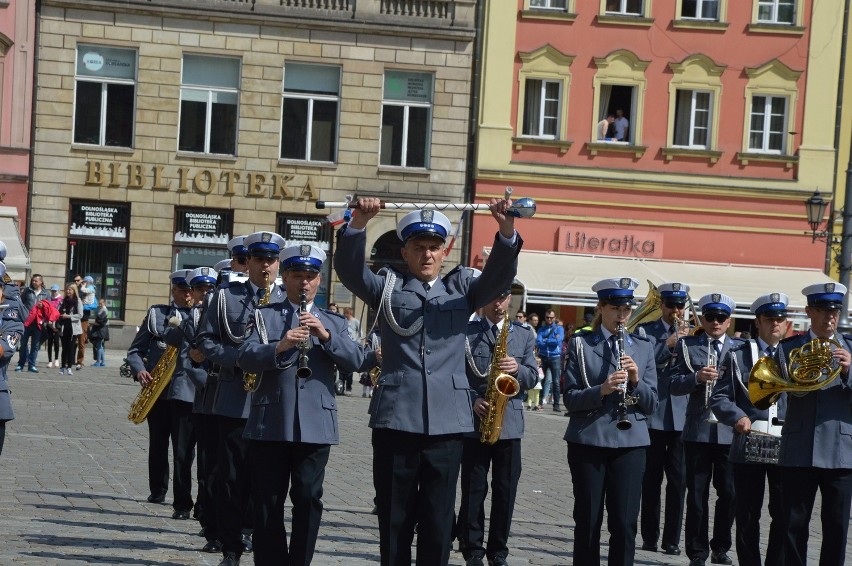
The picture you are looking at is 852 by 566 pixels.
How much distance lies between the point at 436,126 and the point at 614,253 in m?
5.13

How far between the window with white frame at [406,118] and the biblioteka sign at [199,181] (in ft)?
7.01

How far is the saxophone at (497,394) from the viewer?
947cm

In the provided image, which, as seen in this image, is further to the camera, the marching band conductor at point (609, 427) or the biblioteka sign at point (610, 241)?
the biblioteka sign at point (610, 241)

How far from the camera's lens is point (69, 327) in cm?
2877

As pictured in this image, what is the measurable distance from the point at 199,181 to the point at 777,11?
46.4ft

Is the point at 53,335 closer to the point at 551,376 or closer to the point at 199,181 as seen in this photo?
the point at 199,181

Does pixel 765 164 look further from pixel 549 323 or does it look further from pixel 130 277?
pixel 130 277

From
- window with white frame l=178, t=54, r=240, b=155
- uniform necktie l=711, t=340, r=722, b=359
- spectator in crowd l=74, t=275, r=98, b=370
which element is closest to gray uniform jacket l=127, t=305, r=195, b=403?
uniform necktie l=711, t=340, r=722, b=359

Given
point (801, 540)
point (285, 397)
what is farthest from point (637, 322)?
point (285, 397)

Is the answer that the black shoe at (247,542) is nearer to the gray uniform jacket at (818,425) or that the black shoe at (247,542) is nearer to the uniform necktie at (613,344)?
the uniform necktie at (613,344)

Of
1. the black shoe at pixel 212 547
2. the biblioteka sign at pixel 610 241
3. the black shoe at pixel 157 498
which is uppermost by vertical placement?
the biblioteka sign at pixel 610 241

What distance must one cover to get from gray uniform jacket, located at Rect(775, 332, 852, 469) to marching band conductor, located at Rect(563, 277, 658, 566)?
877mm

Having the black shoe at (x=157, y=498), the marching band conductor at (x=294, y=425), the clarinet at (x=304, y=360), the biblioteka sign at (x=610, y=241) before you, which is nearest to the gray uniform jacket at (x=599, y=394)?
the marching band conductor at (x=294, y=425)

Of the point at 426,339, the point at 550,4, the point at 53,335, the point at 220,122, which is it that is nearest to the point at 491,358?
the point at 426,339
